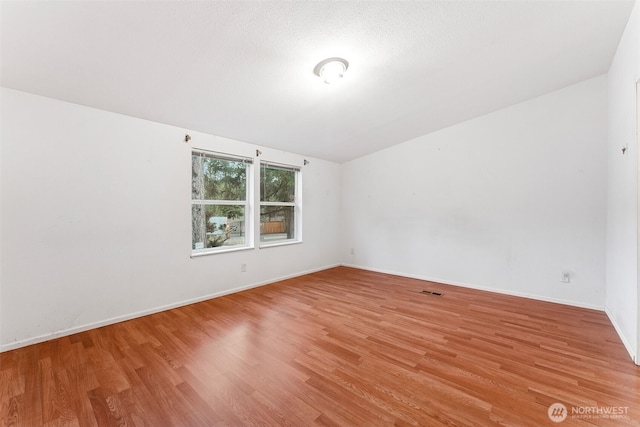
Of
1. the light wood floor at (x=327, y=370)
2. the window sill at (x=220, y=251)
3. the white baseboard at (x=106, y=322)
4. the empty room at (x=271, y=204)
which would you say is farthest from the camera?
the window sill at (x=220, y=251)

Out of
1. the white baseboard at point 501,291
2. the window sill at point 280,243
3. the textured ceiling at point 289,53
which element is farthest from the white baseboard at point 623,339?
the window sill at point 280,243

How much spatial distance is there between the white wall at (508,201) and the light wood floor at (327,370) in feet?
2.36

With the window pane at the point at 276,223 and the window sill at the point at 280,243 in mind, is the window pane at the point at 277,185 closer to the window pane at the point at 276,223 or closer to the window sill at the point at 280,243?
the window pane at the point at 276,223

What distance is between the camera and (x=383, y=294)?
12.2ft

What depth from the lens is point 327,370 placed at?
1.90 meters

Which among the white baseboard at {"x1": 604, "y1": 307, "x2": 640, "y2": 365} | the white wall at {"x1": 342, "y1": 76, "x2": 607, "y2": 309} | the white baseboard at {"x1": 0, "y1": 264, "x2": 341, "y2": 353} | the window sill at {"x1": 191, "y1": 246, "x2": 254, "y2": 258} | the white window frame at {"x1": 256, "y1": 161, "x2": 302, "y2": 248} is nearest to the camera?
the white baseboard at {"x1": 604, "y1": 307, "x2": 640, "y2": 365}

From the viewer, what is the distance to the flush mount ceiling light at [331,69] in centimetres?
231

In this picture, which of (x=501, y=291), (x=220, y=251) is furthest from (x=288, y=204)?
(x=501, y=291)

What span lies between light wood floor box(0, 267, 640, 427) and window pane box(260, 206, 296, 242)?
1600 millimetres

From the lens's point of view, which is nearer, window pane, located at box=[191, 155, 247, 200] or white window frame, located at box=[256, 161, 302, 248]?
window pane, located at box=[191, 155, 247, 200]

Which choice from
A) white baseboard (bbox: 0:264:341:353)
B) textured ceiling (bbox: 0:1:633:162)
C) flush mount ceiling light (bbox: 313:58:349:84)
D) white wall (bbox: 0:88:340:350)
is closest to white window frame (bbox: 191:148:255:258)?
white wall (bbox: 0:88:340:350)

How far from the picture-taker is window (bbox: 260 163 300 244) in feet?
14.4

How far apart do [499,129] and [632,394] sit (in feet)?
10.6

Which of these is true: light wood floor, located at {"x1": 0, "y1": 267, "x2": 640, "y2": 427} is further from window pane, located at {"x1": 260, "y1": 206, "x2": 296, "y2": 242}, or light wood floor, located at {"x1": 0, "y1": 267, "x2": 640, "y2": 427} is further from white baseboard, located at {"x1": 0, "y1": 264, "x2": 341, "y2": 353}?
window pane, located at {"x1": 260, "y1": 206, "x2": 296, "y2": 242}
